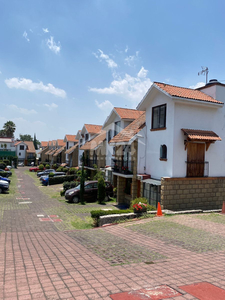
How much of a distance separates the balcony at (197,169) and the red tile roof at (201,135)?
162 centimetres

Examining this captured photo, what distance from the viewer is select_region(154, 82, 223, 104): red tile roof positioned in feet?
49.4

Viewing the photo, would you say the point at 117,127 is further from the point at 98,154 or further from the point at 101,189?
the point at 101,189

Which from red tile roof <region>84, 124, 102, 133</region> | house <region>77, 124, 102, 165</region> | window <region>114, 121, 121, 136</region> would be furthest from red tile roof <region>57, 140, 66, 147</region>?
window <region>114, 121, 121, 136</region>

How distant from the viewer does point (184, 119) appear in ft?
49.7

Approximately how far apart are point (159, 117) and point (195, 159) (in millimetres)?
3494

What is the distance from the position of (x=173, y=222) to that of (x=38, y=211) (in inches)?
393

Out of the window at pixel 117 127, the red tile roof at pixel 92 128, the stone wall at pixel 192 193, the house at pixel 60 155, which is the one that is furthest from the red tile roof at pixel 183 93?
the house at pixel 60 155

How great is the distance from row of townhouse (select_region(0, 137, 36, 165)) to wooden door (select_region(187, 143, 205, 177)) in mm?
61557

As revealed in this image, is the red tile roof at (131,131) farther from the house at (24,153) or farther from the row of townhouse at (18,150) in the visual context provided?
the house at (24,153)

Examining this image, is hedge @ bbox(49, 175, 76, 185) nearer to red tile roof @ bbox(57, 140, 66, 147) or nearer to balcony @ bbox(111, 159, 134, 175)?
balcony @ bbox(111, 159, 134, 175)

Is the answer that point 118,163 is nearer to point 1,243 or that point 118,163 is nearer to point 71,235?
point 71,235

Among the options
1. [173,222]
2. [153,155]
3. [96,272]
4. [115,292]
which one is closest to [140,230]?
[173,222]

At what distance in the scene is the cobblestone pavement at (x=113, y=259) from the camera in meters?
5.05

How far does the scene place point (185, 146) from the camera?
15.1 meters
